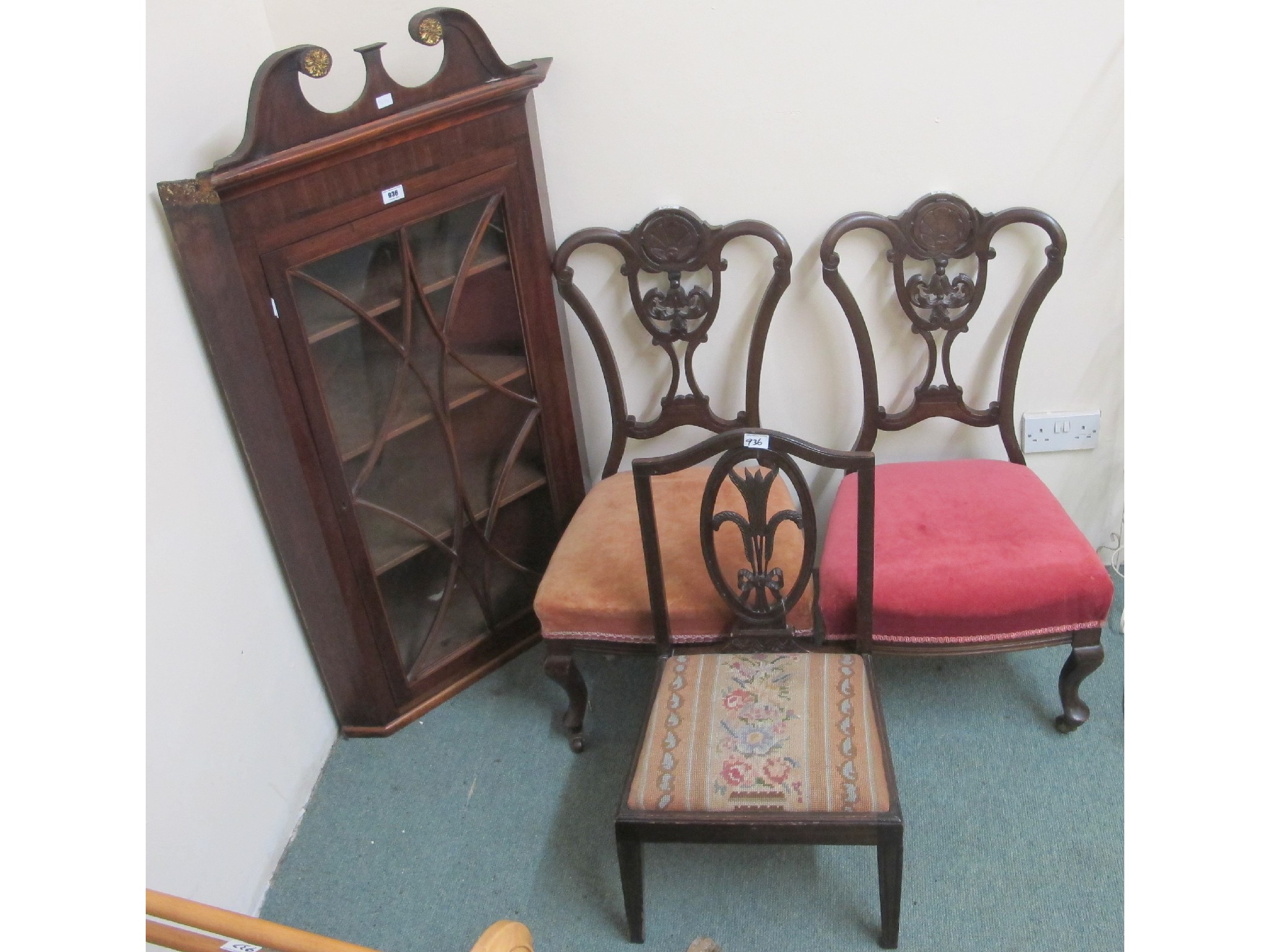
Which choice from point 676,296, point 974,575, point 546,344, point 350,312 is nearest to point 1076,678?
point 974,575

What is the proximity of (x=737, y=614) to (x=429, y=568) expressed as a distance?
71 cm

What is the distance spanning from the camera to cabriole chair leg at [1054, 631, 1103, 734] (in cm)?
171

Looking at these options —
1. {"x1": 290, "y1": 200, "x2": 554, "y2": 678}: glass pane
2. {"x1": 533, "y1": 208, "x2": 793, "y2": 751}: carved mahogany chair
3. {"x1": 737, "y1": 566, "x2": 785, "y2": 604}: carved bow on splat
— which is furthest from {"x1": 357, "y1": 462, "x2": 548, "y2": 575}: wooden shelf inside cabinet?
{"x1": 737, "y1": 566, "x2": 785, "y2": 604}: carved bow on splat

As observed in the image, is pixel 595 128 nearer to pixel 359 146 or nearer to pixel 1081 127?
pixel 359 146

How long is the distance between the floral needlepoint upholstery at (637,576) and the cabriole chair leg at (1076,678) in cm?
49

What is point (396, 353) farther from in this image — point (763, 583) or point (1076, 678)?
point (1076, 678)

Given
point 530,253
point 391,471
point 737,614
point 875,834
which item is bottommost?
point 875,834

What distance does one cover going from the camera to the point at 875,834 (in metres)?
1.39

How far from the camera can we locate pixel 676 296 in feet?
6.35

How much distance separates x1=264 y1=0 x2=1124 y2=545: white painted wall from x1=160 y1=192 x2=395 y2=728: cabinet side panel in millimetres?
530

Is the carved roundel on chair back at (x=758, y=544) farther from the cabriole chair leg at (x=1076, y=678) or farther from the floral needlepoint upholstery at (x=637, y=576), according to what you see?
the cabriole chair leg at (x=1076, y=678)

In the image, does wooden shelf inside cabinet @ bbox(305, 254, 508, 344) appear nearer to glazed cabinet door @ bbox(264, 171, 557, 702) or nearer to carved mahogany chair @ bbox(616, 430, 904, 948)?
glazed cabinet door @ bbox(264, 171, 557, 702)
